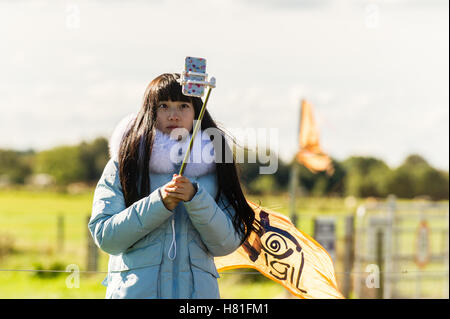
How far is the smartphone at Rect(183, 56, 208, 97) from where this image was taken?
6.54 feet

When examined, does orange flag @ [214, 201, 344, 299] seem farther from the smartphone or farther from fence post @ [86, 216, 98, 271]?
fence post @ [86, 216, 98, 271]

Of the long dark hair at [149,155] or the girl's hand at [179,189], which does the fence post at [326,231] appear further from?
the girl's hand at [179,189]

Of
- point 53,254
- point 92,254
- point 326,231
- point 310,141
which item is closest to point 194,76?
point 326,231

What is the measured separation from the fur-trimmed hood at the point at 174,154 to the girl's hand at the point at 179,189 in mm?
174

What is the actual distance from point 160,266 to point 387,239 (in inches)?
272

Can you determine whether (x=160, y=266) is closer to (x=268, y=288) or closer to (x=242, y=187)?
(x=242, y=187)

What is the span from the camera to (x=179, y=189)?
6.40 feet

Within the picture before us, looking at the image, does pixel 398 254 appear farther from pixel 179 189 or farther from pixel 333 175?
pixel 333 175

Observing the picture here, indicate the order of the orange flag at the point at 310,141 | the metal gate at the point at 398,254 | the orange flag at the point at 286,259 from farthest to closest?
the orange flag at the point at 310,141, the metal gate at the point at 398,254, the orange flag at the point at 286,259

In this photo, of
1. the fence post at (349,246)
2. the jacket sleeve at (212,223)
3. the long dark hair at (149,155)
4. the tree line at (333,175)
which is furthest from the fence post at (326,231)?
the tree line at (333,175)

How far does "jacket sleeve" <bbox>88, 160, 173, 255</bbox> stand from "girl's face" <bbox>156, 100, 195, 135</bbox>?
29cm

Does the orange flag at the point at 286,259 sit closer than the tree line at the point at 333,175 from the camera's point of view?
Yes

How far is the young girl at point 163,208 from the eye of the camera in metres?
1.99
